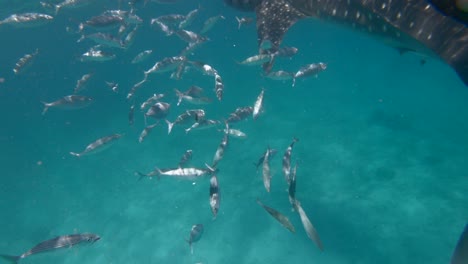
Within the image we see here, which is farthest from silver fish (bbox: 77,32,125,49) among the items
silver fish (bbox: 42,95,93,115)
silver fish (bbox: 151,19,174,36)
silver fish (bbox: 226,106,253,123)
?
silver fish (bbox: 226,106,253,123)

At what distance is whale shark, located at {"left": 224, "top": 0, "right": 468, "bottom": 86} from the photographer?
3.08 m

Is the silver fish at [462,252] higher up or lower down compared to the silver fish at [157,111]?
higher up

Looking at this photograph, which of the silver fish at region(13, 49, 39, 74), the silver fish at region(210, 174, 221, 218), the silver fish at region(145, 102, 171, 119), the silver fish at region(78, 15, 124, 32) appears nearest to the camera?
the silver fish at region(210, 174, 221, 218)

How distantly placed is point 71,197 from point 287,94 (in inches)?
633

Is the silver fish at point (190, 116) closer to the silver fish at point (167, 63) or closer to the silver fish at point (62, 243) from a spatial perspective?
the silver fish at point (167, 63)

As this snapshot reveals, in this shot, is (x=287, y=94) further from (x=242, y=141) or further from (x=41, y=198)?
(x=41, y=198)

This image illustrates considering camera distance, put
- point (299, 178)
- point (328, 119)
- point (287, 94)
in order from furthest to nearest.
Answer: point (287, 94) → point (328, 119) → point (299, 178)

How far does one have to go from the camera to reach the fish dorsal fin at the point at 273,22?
7.80 metres

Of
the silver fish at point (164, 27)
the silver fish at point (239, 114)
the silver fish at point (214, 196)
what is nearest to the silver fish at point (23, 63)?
the silver fish at point (164, 27)

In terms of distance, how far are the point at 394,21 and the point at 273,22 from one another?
425 centimetres

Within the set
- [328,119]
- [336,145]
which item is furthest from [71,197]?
[328,119]

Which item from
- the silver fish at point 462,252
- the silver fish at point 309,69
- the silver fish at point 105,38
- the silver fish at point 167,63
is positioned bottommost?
the silver fish at point 167,63

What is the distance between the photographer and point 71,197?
630 inches

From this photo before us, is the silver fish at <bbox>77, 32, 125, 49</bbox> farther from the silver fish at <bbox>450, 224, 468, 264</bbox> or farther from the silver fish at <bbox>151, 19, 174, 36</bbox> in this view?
the silver fish at <bbox>450, 224, 468, 264</bbox>
